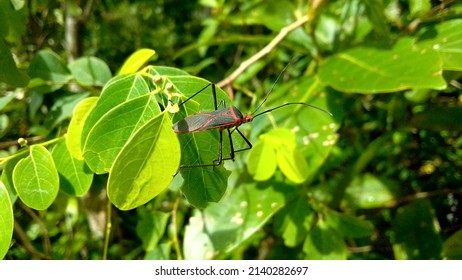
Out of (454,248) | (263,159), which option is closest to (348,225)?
(454,248)

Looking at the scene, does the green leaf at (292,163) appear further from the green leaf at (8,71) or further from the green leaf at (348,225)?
the green leaf at (8,71)

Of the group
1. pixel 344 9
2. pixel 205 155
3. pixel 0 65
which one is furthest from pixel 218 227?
pixel 344 9

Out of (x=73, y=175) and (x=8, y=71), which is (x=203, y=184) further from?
(x=8, y=71)

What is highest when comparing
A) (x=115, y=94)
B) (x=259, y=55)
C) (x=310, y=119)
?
(x=115, y=94)

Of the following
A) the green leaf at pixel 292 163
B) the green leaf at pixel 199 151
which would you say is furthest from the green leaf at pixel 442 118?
the green leaf at pixel 199 151

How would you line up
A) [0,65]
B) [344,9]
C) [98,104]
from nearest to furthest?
1. [98,104]
2. [0,65]
3. [344,9]
